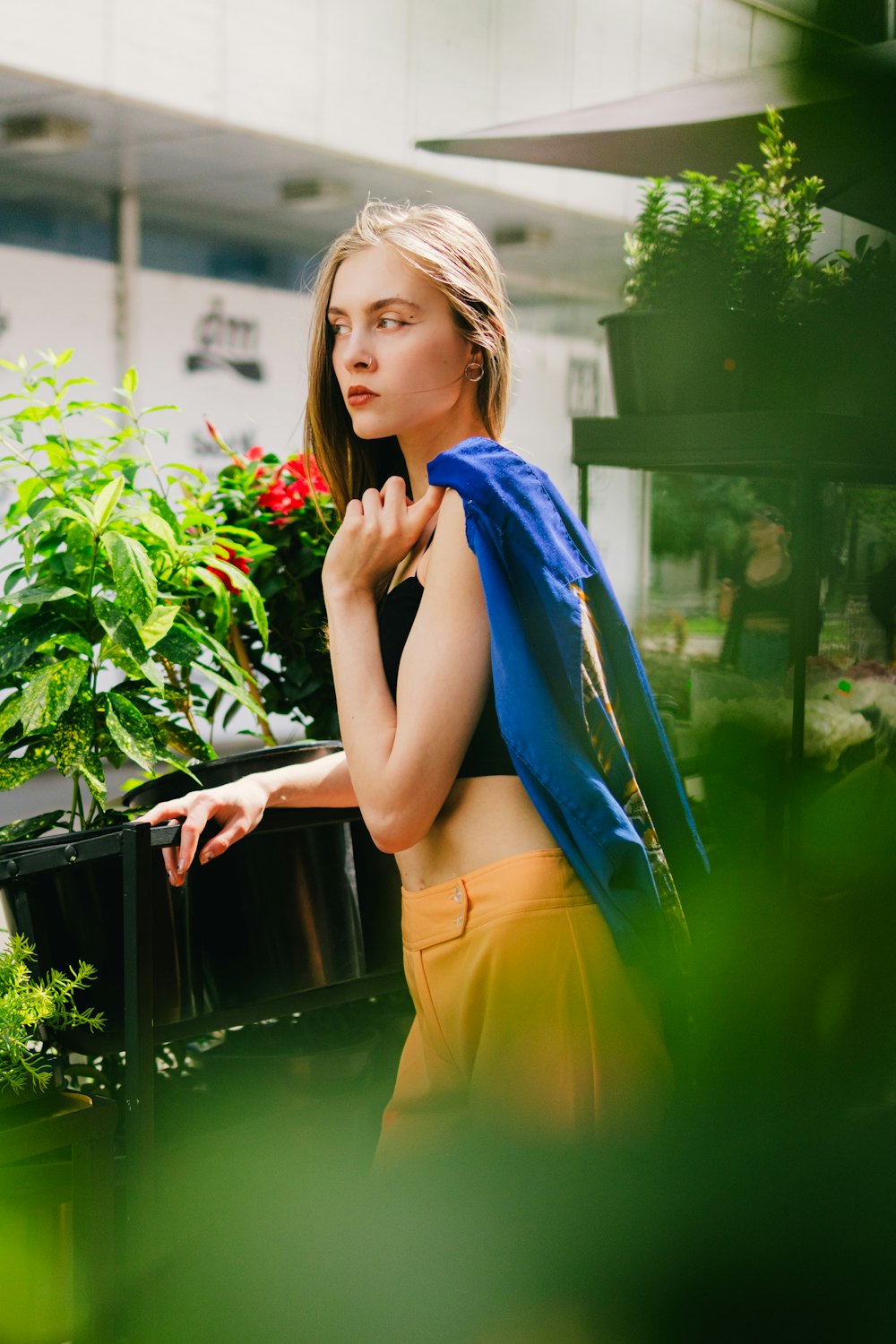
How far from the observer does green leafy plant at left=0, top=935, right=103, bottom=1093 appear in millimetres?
1194

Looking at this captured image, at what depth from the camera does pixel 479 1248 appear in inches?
37.0

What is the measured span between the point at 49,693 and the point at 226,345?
498cm

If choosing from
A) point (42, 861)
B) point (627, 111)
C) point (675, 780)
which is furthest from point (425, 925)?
point (627, 111)

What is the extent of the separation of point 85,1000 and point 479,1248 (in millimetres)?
603

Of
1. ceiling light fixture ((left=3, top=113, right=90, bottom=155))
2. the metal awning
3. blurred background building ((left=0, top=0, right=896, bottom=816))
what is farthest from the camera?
ceiling light fixture ((left=3, top=113, right=90, bottom=155))

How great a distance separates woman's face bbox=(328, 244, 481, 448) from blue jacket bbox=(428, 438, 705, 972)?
11 centimetres

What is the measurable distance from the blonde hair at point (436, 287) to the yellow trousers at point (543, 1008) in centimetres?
44

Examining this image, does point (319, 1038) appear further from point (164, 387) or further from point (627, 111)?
point (164, 387)

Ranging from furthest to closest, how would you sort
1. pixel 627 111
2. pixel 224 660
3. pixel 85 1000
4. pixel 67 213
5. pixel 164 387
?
pixel 164 387 < pixel 67 213 < pixel 627 111 < pixel 224 660 < pixel 85 1000

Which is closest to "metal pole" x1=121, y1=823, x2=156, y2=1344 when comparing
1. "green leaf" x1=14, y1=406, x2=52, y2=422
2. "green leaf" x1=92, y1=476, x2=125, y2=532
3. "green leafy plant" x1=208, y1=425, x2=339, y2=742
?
"green leaf" x1=92, y1=476, x2=125, y2=532

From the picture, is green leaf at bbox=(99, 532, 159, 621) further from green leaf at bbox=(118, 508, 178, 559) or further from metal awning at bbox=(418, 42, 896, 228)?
metal awning at bbox=(418, 42, 896, 228)

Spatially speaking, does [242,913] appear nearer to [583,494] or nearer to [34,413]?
[34,413]

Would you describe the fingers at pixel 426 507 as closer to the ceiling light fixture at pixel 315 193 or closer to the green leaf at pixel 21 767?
the green leaf at pixel 21 767

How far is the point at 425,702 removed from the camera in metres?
0.89
